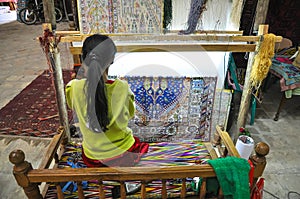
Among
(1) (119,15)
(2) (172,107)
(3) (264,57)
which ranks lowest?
(2) (172,107)

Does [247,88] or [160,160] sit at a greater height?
[247,88]

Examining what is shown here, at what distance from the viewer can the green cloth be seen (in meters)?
1.03

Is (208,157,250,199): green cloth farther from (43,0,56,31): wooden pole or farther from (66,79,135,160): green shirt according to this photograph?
(43,0,56,31): wooden pole

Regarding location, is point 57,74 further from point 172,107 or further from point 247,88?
point 247,88

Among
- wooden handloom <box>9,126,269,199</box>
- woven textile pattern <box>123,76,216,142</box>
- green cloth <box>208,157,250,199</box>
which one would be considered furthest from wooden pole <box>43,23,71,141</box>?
green cloth <box>208,157,250,199</box>

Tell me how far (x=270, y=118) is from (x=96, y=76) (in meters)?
2.74

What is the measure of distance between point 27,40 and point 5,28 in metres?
2.16

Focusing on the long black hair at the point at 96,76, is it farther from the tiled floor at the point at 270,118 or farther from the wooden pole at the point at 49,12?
the tiled floor at the point at 270,118

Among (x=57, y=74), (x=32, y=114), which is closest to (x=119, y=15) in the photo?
(x=57, y=74)

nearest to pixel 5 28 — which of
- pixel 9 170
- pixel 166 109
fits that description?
pixel 9 170

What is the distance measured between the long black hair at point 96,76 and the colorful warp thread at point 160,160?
0.48 m

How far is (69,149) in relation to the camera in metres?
1.85

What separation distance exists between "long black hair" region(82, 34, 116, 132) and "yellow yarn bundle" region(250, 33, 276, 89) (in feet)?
3.55

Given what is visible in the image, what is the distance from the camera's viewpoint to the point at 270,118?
10.0 ft
